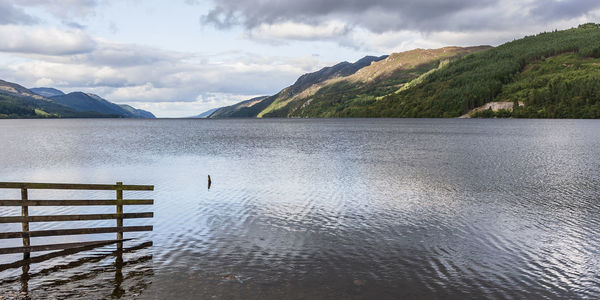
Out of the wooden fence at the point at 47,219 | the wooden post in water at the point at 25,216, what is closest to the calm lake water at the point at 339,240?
the wooden post in water at the point at 25,216

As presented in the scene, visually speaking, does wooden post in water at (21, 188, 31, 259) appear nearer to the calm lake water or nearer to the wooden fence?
the wooden fence

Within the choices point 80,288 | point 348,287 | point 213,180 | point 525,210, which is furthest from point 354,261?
point 213,180

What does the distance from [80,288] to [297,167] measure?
138ft

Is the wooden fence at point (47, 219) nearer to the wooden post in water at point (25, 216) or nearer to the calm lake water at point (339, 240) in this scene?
the wooden post in water at point (25, 216)

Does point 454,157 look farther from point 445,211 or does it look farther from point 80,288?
point 80,288

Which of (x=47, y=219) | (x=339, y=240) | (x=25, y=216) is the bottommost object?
(x=339, y=240)

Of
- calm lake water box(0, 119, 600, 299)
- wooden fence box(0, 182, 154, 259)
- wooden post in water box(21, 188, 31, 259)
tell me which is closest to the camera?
calm lake water box(0, 119, 600, 299)

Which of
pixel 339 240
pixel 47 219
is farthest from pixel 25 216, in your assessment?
pixel 339 240

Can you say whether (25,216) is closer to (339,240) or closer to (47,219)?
(47,219)

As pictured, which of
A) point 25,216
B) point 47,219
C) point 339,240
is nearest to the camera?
point 25,216

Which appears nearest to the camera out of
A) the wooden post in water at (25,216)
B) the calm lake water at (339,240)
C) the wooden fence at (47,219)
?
the calm lake water at (339,240)

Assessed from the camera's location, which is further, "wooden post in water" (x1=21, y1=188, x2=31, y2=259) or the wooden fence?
"wooden post in water" (x1=21, y1=188, x2=31, y2=259)

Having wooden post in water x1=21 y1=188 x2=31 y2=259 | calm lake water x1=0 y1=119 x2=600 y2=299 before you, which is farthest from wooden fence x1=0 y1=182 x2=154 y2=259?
calm lake water x1=0 y1=119 x2=600 y2=299

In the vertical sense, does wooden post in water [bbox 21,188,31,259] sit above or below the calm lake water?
above
